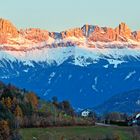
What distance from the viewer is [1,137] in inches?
2854

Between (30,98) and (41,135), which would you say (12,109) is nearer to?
(41,135)

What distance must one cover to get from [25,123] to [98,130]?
31.1 ft

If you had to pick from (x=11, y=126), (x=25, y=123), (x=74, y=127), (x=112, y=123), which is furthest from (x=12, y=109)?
(x=112, y=123)

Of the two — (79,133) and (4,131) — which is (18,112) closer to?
(79,133)

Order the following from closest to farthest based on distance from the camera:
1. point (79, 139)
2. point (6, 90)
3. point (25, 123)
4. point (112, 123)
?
point (79, 139) < point (25, 123) < point (6, 90) < point (112, 123)

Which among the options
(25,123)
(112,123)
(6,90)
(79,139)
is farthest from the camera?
(112,123)

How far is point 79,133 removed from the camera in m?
87.9

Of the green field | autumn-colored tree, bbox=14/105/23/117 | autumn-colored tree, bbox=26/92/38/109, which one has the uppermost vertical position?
autumn-colored tree, bbox=26/92/38/109

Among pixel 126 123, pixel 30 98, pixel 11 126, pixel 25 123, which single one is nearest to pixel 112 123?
pixel 126 123

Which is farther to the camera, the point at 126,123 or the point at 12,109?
the point at 126,123

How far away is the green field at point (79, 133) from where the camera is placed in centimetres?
8284

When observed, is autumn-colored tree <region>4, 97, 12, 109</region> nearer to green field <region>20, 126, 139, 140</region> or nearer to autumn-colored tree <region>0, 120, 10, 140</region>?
green field <region>20, 126, 139, 140</region>

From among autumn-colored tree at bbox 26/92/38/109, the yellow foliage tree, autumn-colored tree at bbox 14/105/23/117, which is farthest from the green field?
autumn-colored tree at bbox 26/92/38/109

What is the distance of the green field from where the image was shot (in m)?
82.8
